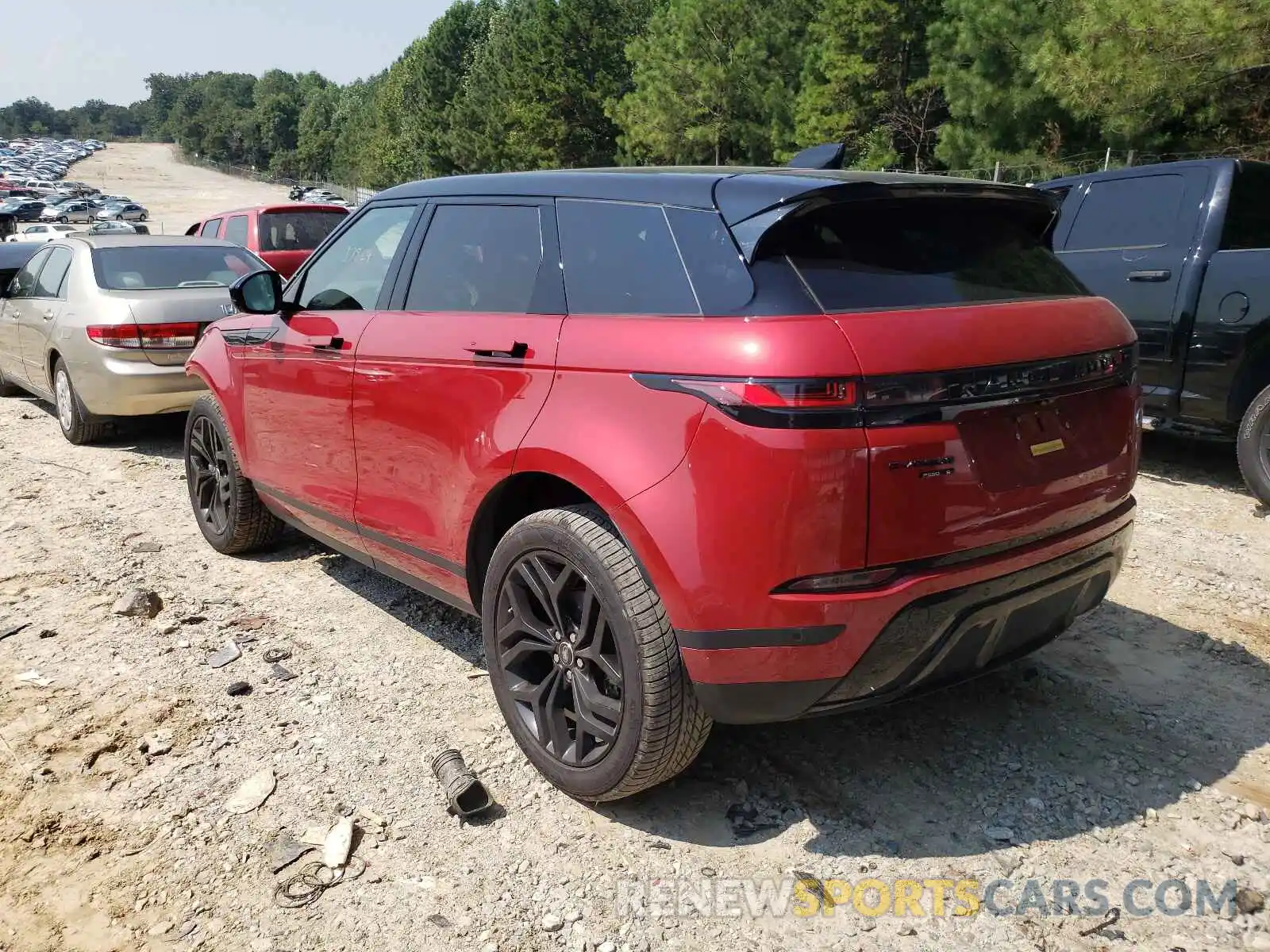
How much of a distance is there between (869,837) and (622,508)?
3.84 feet

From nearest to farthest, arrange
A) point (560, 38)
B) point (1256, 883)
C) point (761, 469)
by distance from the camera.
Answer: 1. point (761, 469)
2. point (1256, 883)
3. point (560, 38)

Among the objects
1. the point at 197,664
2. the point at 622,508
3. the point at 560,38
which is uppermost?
the point at 560,38

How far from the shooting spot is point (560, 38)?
4741 cm

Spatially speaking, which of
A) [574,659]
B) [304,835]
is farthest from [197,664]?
[574,659]

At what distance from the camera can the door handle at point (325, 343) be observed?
12.6 feet

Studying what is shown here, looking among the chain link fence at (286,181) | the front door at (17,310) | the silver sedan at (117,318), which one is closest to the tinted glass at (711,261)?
the silver sedan at (117,318)

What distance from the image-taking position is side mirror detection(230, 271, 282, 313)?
4.23 meters

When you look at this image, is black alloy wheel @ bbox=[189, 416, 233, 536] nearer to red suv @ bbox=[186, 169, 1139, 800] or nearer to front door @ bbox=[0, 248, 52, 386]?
red suv @ bbox=[186, 169, 1139, 800]

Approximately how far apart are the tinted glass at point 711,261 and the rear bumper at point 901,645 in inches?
31.8

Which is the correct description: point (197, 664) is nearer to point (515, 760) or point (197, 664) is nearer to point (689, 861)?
point (515, 760)

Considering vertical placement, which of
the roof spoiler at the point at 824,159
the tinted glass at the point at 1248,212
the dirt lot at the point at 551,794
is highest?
the roof spoiler at the point at 824,159

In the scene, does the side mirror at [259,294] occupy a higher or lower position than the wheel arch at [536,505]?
higher

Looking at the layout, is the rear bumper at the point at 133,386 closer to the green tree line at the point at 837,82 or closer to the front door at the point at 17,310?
the front door at the point at 17,310

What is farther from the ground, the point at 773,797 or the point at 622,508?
the point at 622,508
